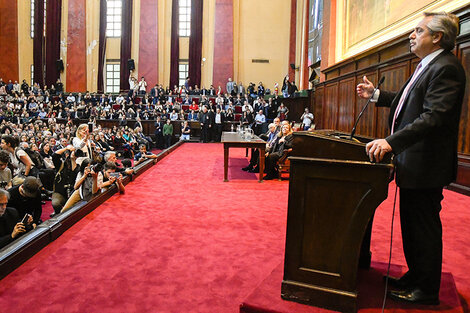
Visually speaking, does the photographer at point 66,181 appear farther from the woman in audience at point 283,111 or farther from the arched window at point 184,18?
the arched window at point 184,18

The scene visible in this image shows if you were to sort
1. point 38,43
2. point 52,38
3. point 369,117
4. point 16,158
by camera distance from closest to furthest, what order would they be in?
point 16,158 < point 369,117 < point 52,38 < point 38,43

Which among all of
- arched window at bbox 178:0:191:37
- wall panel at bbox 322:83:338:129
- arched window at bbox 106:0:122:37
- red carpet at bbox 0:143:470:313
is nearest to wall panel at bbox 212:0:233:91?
arched window at bbox 178:0:191:37

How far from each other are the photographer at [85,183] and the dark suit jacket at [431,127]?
3.35 m

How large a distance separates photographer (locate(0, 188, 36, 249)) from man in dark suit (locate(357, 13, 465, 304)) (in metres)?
2.65

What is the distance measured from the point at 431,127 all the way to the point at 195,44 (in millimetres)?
20007

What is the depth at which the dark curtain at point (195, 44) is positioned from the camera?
20188 mm

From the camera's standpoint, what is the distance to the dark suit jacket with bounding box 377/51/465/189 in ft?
4.96

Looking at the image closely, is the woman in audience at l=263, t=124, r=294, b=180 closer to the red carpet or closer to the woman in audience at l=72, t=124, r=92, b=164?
the red carpet

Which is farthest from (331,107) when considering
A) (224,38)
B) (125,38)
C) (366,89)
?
(125,38)

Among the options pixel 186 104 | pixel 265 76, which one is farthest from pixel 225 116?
pixel 265 76

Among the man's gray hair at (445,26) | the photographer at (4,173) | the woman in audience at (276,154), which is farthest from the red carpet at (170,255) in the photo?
the woman in audience at (276,154)

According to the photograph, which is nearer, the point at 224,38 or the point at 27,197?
the point at 27,197

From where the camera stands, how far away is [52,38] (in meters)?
20.8

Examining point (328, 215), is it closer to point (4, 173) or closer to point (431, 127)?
point (431, 127)
